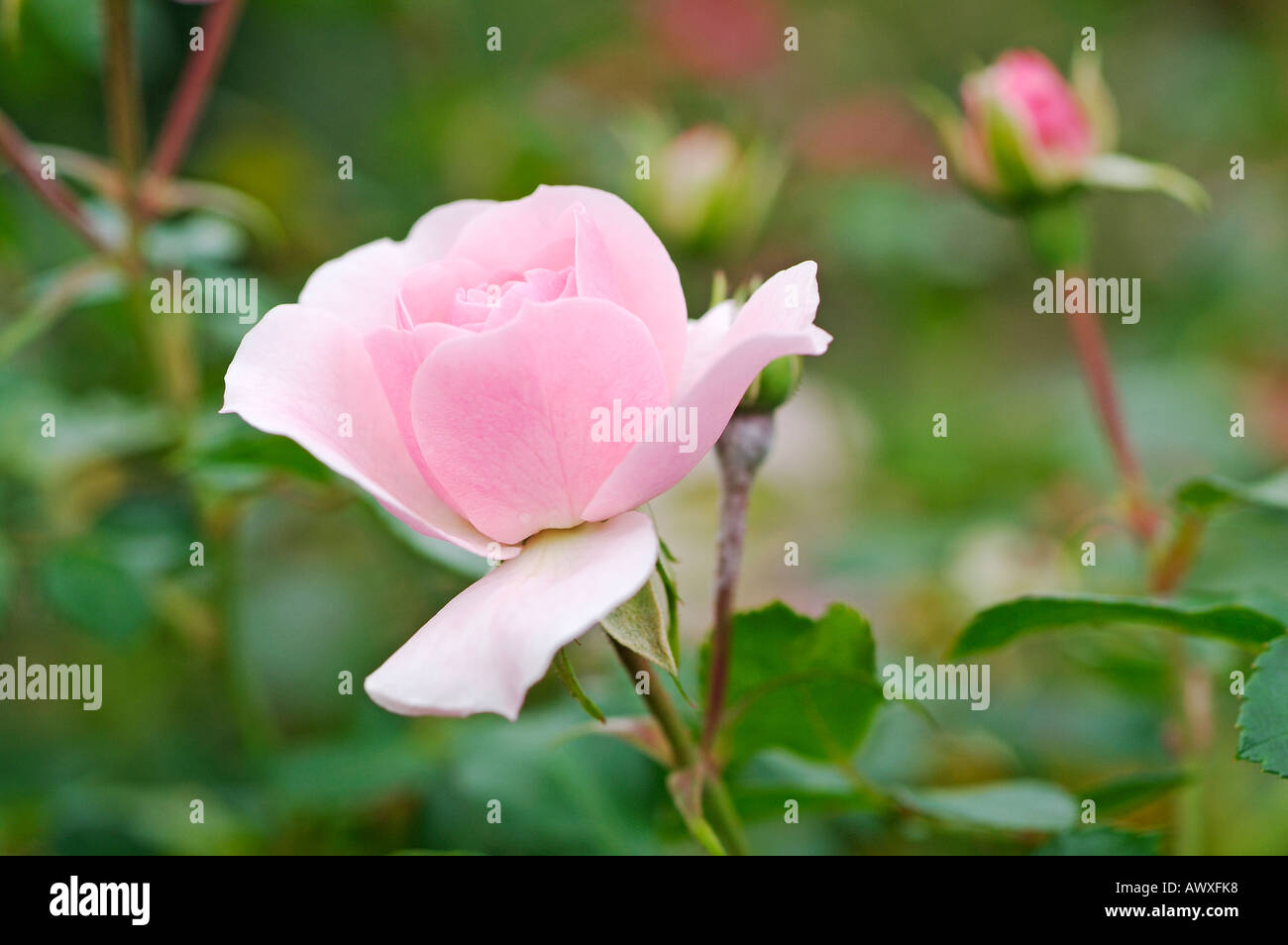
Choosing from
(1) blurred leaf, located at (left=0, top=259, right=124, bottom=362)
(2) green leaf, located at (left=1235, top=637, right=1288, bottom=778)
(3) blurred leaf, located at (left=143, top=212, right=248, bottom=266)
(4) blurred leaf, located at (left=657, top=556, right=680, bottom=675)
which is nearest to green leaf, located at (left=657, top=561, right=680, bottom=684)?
(4) blurred leaf, located at (left=657, top=556, right=680, bottom=675)

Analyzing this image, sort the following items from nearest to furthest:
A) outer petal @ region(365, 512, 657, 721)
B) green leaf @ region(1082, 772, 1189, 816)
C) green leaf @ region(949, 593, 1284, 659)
Answer: outer petal @ region(365, 512, 657, 721) → green leaf @ region(949, 593, 1284, 659) → green leaf @ region(1082, 772, 1189, 816)

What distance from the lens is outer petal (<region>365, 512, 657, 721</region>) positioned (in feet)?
1.18

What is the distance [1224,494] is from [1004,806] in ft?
0.64

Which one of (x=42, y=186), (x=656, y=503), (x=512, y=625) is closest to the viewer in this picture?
(x=512, y=625)

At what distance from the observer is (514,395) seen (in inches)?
16.3

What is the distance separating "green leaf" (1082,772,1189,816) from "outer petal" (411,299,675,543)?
1.17 feet

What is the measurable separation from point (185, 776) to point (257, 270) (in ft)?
2.25

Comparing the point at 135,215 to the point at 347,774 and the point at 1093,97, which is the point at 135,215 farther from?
the point at 1093,97

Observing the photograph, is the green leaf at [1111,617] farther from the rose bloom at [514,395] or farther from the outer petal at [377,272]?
the outer petal at [377,272]

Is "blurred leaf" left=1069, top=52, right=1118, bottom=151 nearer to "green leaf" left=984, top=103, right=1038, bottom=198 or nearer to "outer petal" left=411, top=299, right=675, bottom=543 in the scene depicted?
"green leaf" left=984, top=103, right=1038, bottom=198

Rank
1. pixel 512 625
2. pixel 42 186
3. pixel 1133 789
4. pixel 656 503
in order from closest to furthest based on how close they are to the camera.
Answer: pixel 512 625
pixel 1133 789
pixel 42 186
pixel 656 503

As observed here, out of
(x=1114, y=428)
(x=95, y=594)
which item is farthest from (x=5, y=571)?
(x=1114, y=428)
